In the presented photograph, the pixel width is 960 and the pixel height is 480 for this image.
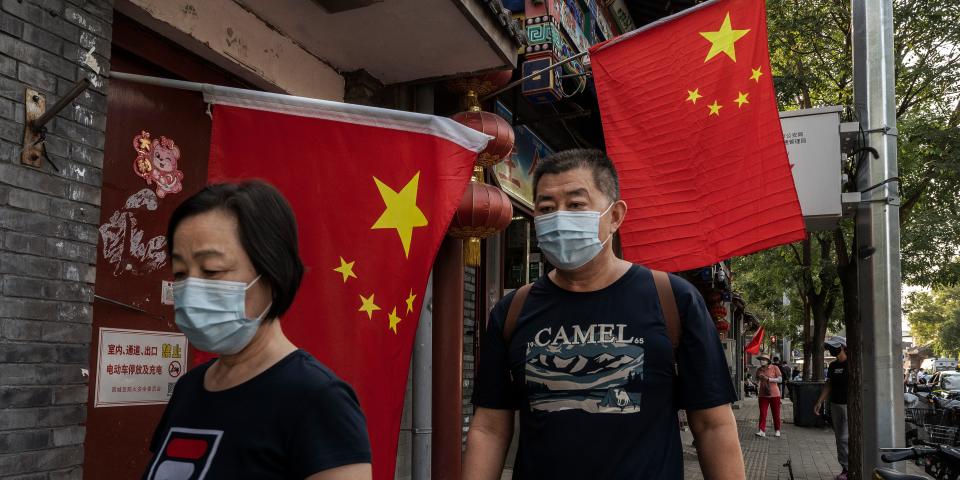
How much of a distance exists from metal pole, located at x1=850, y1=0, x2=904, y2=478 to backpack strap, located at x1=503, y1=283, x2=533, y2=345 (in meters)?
3.62

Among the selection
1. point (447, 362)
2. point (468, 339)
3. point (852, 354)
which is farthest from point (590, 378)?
point (852, 354)

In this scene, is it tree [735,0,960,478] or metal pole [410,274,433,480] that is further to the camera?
tree [735,0,960,478]

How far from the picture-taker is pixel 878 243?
5402mm

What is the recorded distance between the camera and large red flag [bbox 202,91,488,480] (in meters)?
3.67

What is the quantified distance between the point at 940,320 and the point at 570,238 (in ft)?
294

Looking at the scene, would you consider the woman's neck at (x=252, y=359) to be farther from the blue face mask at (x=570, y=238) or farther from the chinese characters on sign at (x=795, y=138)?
the chinese characters on sign at (x=795, y=138)

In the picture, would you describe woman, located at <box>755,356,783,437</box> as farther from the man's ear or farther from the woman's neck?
the woman's neck

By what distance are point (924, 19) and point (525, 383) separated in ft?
39.3

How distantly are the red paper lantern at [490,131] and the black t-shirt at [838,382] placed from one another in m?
7.55

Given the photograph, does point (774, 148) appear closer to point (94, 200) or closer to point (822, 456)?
point (94, 200)

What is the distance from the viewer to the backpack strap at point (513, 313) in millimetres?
2680


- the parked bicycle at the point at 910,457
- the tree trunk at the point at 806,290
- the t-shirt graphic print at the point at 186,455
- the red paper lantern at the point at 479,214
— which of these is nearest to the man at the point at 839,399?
the parked bicycle at the point at 910,457

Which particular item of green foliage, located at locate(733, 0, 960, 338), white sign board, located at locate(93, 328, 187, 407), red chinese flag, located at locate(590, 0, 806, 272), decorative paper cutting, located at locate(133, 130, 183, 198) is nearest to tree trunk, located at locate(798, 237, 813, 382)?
Result: green foliage, located at locate(733, 0, 960, 338)

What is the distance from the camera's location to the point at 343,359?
12.4ft
